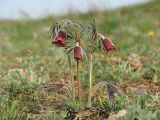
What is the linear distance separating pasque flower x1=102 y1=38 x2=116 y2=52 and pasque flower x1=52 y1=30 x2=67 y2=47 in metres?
0.28

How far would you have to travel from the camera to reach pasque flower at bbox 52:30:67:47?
3.50 meters

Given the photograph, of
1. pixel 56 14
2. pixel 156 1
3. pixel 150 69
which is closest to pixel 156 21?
pixel 156 1

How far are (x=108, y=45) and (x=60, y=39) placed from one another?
34 cm

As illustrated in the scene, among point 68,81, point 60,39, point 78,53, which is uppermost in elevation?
point 60,39

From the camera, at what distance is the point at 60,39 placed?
3.50 m

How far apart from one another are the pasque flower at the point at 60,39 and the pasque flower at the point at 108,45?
28 centimetres

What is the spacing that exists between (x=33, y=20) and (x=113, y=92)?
39.0ft

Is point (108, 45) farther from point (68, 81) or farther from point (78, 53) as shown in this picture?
point (68, 81)

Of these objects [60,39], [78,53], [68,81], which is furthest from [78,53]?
[68,81]

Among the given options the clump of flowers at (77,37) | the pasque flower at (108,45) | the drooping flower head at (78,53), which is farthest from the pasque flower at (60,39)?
the pasque flower at (108,45)

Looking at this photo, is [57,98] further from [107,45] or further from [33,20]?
[33,20]

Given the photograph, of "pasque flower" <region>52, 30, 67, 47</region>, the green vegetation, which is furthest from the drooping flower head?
the green vegetation

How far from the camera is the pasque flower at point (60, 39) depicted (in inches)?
138

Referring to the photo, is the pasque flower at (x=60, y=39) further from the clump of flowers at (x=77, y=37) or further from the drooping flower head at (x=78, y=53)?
the drooping flower head at (x=78, y=53)
